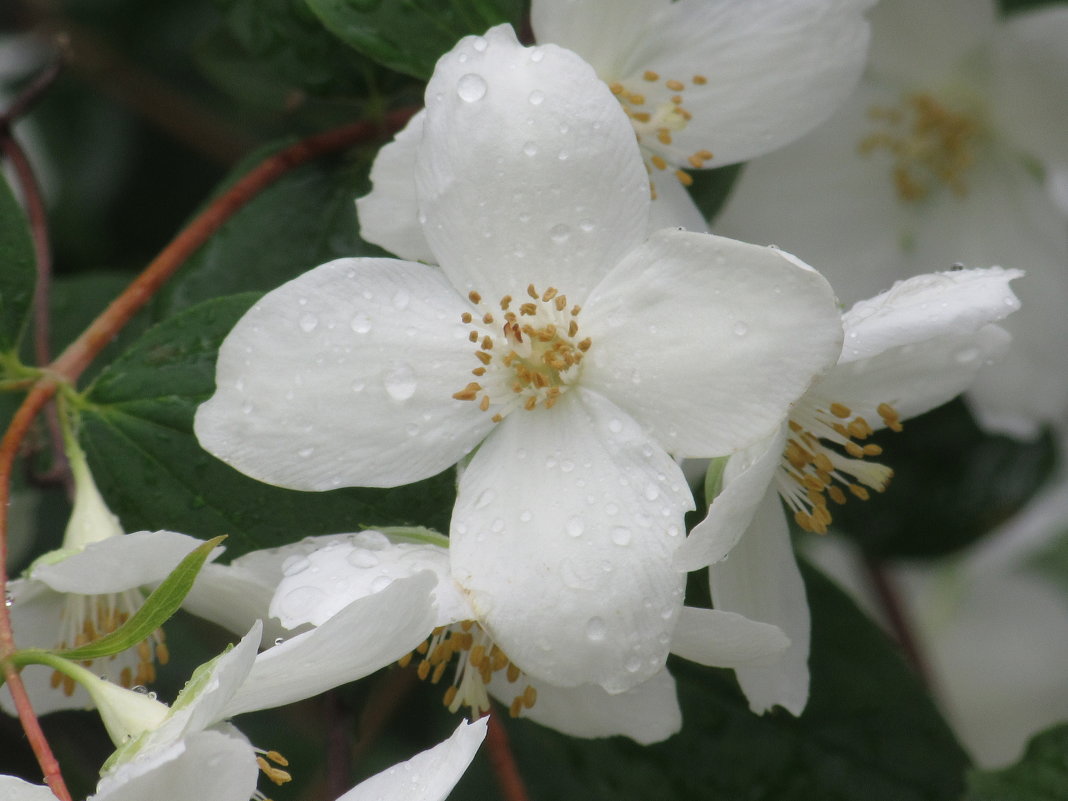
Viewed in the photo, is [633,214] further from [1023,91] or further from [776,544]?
[1023,91]

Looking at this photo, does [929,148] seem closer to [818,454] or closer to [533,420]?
[818,454]

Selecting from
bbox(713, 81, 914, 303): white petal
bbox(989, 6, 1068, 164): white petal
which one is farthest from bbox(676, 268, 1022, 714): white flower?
bbox(989, 6, 1068, 164): white petal

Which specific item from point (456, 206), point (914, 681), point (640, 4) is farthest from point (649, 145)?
point (914, 681)

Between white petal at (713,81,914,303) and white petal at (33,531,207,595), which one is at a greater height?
white petal at (33,531,207,595)

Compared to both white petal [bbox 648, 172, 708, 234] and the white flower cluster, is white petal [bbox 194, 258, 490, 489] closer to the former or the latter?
the white flower cluster

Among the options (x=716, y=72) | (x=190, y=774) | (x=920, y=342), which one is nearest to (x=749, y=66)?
(x=716, y=72)
